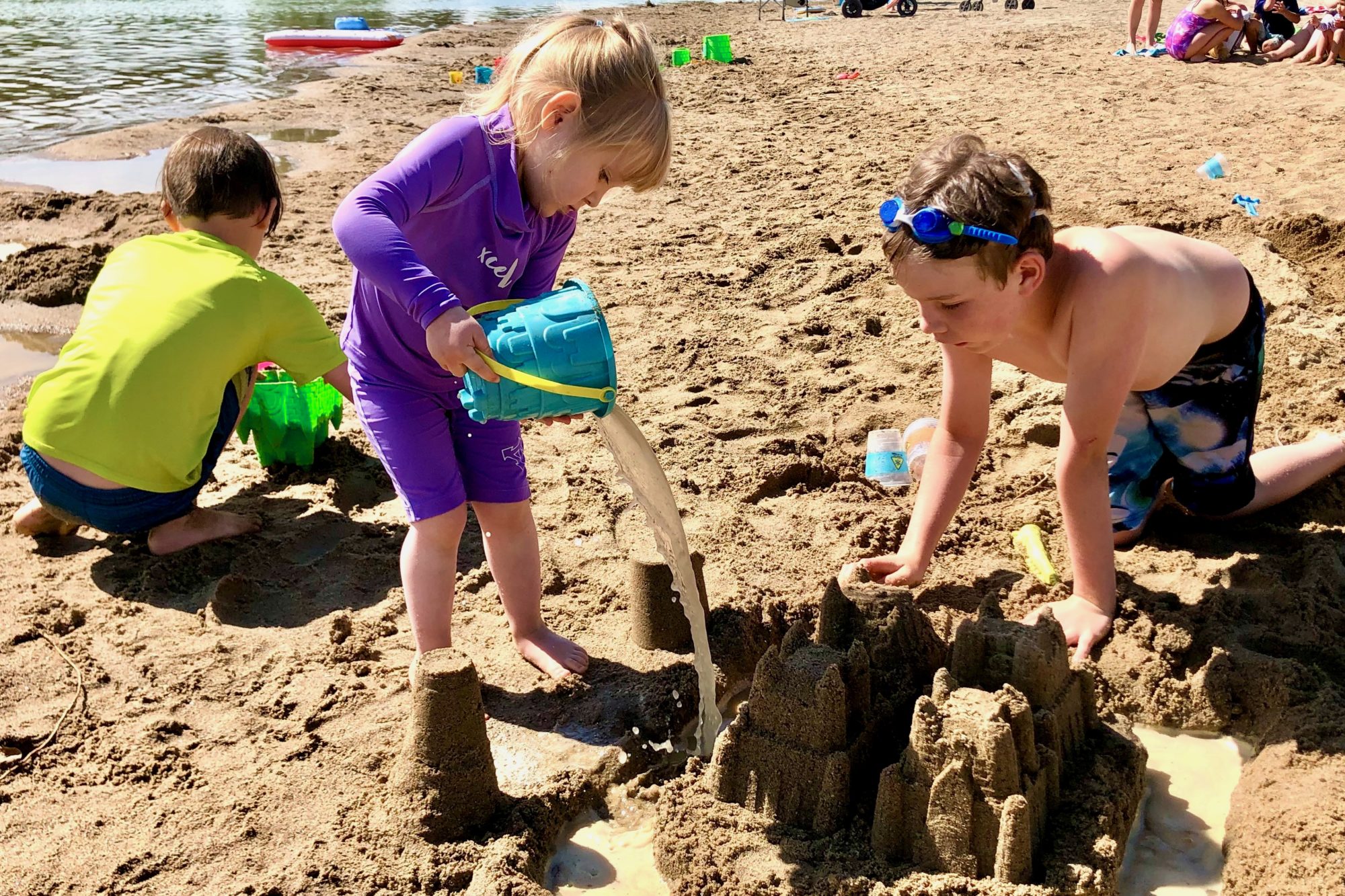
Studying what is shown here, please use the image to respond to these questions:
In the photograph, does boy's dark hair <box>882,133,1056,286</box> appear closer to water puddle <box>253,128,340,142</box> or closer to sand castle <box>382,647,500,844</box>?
sand castle <box>382,647,500,844</box>

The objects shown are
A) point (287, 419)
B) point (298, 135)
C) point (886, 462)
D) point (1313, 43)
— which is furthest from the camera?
point (298, 135)

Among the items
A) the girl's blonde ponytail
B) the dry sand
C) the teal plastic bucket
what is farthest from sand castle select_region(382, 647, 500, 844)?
the girl's blonde ponytail

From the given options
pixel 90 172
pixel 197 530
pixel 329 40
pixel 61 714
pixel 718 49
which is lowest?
pixel 61 714

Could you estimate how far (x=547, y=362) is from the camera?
2205 mm

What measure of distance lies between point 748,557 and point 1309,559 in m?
1.62

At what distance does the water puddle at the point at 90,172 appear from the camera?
794cm

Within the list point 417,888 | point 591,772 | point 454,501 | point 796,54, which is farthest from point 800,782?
point 796,54

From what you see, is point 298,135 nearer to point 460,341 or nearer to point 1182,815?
point 460,341

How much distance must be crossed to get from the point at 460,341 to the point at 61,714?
5.18 ft

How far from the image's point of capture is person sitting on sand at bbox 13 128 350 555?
3.37 m

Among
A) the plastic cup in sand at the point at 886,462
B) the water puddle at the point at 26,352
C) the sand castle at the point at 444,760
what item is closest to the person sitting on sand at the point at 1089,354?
the plastic cup in sand at the point at 886,462

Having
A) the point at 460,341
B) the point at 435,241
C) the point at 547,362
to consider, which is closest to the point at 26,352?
the point at 435,241

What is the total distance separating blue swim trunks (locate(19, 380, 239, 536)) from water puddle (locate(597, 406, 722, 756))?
5.48 ft

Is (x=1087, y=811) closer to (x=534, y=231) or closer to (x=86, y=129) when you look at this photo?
(x=534, y=231)
